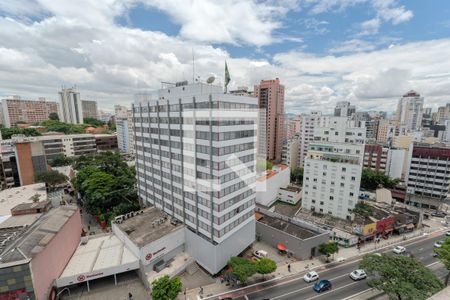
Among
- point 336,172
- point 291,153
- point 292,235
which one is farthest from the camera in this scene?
point 291,153

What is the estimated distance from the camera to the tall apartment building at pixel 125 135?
407ft

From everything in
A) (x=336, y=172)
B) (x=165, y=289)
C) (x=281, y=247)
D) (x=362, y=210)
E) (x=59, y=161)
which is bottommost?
(x=281, y=247)

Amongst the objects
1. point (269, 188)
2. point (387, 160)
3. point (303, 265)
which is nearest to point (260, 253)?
point (303, 265)

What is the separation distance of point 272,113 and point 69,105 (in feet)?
624

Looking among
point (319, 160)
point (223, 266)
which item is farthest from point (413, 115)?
point (223, 266)

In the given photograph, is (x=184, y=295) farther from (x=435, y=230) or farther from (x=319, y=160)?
(x=435, y=230)

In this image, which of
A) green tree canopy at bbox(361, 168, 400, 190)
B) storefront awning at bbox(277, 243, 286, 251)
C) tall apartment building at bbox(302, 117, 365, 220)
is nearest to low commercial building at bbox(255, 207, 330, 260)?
storefront awning at bbox(277, 243, 286, 251)

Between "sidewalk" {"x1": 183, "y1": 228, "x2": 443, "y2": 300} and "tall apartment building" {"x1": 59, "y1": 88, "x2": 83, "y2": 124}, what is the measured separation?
221 meters

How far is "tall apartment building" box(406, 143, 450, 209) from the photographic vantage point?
216ft

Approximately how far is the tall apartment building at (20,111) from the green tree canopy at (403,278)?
246 metres

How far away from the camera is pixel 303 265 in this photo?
130 feet

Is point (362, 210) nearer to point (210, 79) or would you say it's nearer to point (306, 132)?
point (210, 79)

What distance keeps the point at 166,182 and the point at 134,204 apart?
17.8 meters

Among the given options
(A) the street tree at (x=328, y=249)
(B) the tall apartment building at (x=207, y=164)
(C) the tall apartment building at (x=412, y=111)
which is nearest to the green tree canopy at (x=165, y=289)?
(B) the tall apartment building at (x=207, y=164)
